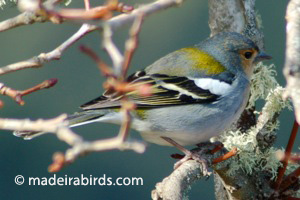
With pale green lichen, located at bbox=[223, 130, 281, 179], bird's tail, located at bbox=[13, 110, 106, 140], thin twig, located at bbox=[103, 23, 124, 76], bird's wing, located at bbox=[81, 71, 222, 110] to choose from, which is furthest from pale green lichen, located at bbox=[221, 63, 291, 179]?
thin twig, located at bbox=[103, 23, 124, 76]

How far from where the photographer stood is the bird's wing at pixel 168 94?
2.68m

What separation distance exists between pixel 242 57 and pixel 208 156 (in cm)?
79

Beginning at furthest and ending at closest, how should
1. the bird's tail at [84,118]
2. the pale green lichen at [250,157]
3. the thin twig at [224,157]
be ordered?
the bird's tail at [84,118]
the pale green lichen at [250,157]
the thin twig at [224,157]

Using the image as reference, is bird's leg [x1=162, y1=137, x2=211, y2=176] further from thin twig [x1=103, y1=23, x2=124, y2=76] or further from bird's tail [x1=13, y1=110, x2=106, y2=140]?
thin twig [x1=103, y1=23, x2=124, y2=76]

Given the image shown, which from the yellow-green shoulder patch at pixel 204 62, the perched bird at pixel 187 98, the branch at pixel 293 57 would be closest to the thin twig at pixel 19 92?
the perched bird at pixel 187 98

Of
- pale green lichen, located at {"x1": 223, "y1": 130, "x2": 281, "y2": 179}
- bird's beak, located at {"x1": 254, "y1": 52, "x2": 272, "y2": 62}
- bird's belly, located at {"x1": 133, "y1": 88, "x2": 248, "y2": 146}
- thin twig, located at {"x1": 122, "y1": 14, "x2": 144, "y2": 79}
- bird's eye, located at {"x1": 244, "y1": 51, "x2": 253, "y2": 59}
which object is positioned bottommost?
thin twig, located at {"x1": 122, "y1": 14, "x2": 144, "y2": 79}

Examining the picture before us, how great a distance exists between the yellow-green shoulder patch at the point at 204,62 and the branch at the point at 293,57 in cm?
137

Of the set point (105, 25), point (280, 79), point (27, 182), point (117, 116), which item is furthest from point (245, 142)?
point (27, 182)

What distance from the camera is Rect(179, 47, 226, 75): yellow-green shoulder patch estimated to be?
2.88m

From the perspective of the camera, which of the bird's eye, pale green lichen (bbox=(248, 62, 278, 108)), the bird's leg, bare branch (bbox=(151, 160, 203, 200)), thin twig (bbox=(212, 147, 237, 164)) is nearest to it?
bare branch (bbox=(151, 160, 203, 200))

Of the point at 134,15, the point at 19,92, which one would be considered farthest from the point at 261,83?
the point at 134,15

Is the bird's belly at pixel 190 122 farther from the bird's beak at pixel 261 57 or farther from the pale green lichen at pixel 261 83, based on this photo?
the bird's beak at pixel 261 57

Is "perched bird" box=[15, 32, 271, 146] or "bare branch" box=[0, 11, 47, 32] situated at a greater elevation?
"perched bird" box=[15, 32, 271, 146]

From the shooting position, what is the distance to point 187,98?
2730 mm
